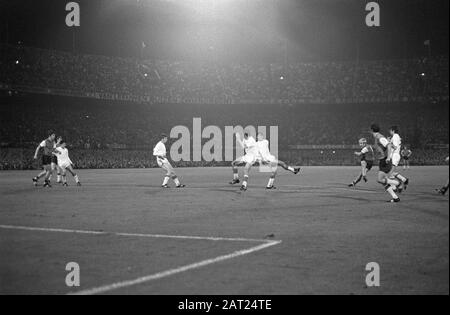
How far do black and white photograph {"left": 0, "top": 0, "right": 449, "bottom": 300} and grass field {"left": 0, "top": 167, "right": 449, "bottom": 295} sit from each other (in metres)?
0.13

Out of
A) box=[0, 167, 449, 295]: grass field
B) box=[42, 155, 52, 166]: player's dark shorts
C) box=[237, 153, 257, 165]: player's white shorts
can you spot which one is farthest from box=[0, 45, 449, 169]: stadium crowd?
box=[0, 167, 449, 295]: grass field

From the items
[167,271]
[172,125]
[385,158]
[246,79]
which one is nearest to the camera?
[167,271]

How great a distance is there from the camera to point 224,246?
288 inches

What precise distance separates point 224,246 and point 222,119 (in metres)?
48.4

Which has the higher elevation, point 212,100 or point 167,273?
point 212,100

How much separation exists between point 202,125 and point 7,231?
45877 millimetres

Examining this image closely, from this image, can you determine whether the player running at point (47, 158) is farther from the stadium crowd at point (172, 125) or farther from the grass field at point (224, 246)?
the stadium crowd at point (172, 125)

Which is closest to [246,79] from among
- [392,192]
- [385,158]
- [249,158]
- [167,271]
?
[249,158]

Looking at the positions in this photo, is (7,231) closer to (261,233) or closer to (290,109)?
(261,233)

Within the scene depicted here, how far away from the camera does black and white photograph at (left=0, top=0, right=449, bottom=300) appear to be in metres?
10.9

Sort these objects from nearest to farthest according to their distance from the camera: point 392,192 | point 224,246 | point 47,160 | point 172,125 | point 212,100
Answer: point 224,246, point 392,192, point 47,160, point 172,125, point 212,100

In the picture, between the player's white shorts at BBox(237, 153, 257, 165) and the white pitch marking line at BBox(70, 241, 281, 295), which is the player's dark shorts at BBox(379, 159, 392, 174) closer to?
the player's white shorts at BBox(237, 153, 257, 165)

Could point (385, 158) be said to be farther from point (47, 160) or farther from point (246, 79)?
point (246, 79)
